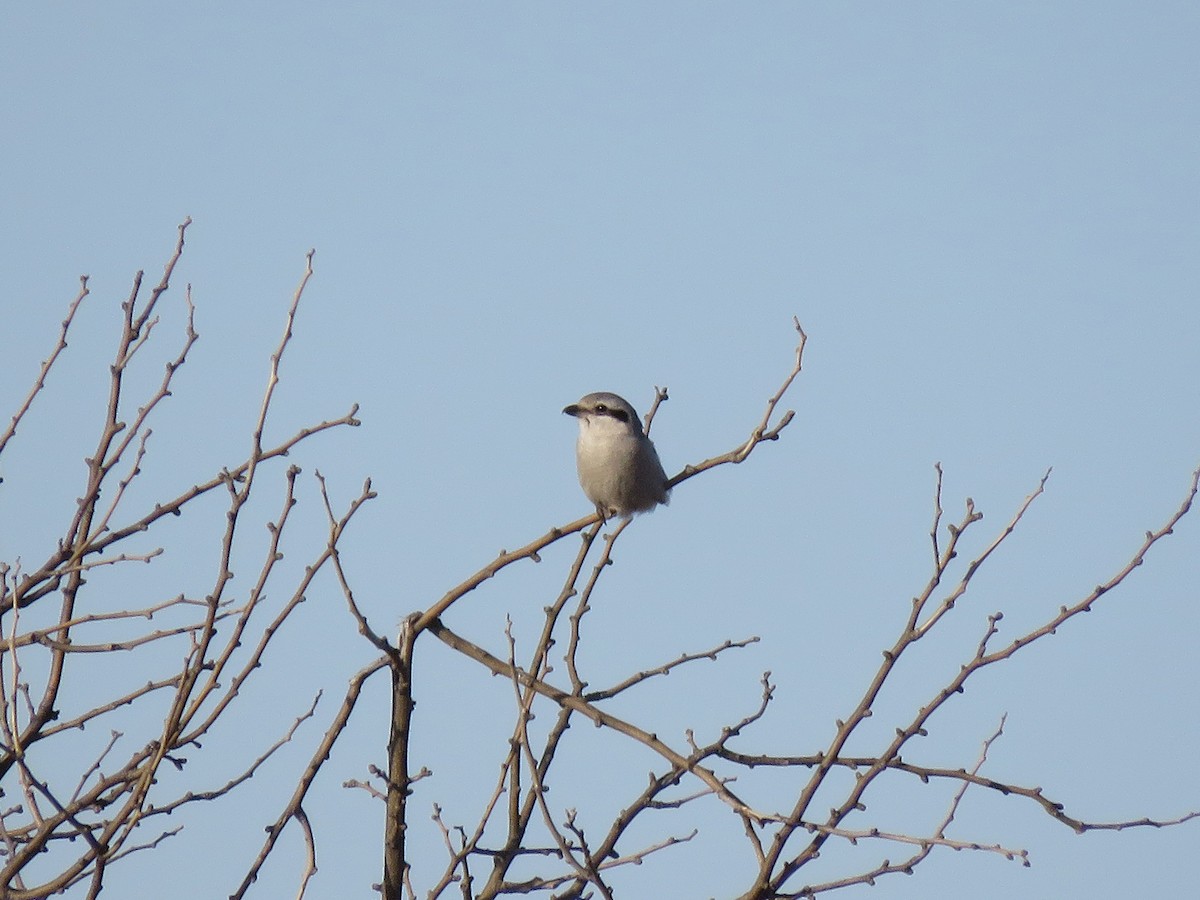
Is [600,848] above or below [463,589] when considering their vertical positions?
below

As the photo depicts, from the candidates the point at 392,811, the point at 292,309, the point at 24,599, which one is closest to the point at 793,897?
the point at 392,811

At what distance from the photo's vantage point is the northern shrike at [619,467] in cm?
686

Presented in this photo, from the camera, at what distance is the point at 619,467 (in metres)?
6.87

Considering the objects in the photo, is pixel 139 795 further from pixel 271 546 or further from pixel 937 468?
pixel 937 468

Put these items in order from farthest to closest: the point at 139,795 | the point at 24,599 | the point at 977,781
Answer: the point at 24,599 → the point at 977,781 → the point at 139,795

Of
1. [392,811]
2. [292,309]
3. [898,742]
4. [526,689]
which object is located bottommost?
[898,742]

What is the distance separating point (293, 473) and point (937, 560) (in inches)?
58.1

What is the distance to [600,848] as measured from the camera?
141 inches

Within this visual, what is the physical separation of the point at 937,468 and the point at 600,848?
49.6 inches

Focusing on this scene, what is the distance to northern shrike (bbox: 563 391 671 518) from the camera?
270 inches

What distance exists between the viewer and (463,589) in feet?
12.9

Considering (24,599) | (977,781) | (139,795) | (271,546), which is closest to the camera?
(139,795)

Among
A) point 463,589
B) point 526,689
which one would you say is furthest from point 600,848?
point 463,589

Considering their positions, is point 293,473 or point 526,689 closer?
point 293,473
